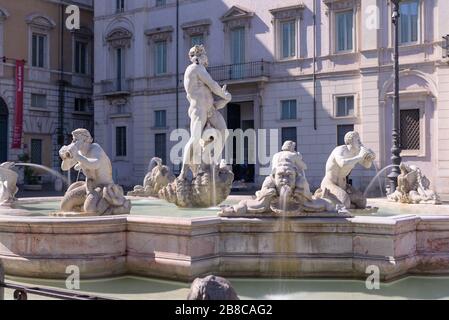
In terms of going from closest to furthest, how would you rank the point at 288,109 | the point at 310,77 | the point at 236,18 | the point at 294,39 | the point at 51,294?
the point at 51,294 → the point at 310,77 → the point at 294,39 → the point at 288,109 → the point at 236,18

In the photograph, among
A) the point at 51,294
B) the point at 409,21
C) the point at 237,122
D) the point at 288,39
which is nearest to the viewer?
the point at 51,294

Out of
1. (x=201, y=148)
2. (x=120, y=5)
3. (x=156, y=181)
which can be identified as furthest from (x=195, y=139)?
(x=120, y=5)

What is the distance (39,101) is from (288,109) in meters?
13.4

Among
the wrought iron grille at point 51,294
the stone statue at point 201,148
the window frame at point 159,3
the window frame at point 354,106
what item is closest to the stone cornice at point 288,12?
the window frame at point 354,106

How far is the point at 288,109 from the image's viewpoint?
26.8 meters

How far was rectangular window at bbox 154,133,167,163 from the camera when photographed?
3019cm

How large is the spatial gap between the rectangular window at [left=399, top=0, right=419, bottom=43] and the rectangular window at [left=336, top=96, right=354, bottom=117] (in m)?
3.04

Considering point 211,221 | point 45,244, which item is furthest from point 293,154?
point 45,244

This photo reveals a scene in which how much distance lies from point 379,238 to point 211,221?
5.73 ft

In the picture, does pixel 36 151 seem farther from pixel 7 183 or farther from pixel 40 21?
pixel 7 183

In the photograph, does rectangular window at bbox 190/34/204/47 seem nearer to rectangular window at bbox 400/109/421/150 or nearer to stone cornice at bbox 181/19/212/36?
stone cornice at bbox 181/19/212/36

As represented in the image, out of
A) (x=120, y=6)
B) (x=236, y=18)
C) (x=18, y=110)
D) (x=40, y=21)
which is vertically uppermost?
(x=120, y=6)

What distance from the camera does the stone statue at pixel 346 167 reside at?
8.56 meters

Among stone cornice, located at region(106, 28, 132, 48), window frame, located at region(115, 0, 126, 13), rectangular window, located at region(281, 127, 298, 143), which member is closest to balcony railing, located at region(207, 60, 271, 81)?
rectangular window, located at region(281, 127, 298, 143)
